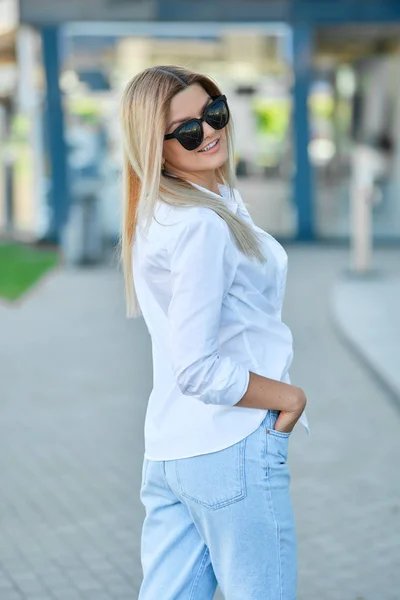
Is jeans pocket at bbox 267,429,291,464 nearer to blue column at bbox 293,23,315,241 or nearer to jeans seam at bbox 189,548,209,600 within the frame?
jeans seam at bbox 189,548,209,600

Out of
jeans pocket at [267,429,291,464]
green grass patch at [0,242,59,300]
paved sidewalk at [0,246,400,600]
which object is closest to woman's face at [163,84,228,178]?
jeans pocket at [267,429,291,464]

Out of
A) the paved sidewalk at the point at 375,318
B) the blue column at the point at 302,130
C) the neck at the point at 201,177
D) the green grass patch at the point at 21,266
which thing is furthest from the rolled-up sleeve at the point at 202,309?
the blue column at the point at 302,130

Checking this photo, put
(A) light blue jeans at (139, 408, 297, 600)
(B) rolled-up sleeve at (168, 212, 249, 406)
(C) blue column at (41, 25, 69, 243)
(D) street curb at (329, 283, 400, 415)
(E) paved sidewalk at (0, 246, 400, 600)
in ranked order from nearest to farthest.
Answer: (B) rolled-up sleeve at (168, 212, 249, 406)
(A) light blue jeans at (139, 408, 297, 600)
(E) paved sidewalk at (0, 246, 400, 600)
(D) street curb at (329, 283, 400, 415)
(C) blue column at (41, 25, 69, 243)

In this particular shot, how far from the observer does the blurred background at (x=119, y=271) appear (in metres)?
5.04

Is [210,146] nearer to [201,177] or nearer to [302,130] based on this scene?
[201,177]

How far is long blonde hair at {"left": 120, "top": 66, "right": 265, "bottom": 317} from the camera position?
2.51 metres

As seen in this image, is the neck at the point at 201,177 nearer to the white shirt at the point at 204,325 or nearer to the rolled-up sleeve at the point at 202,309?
the white shirt at the point at 204,325

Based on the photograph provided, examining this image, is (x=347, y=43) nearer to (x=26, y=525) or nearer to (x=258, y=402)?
(x=26, y=525)

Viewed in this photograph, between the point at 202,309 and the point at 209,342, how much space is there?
0.08 meters

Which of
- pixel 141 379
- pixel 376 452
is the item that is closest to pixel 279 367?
pixel 376 452

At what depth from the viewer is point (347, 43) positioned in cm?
1683

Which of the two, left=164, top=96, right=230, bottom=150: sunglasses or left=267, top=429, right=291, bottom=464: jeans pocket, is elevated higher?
left=164, top=96, right=230, bottom=150: sunglasses

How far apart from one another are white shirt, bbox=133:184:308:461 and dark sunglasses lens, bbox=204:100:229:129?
178mm

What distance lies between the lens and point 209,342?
2.43 metres
